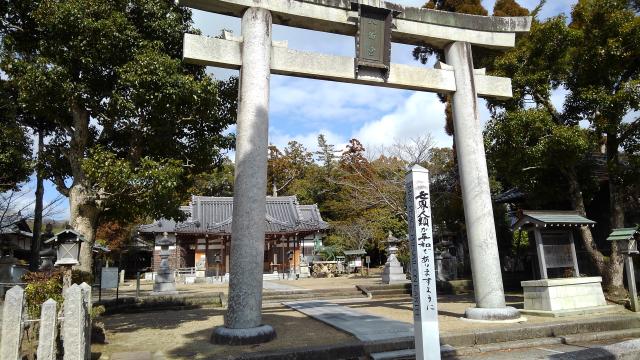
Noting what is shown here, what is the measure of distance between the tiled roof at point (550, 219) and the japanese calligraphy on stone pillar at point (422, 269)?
7228 mm

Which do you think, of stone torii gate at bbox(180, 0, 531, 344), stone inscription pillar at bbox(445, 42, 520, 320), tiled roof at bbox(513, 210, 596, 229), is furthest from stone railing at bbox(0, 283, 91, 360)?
tiled roof at bbox(513, 210, 596, 229)

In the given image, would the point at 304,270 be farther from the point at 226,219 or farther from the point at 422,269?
the point at 422,269

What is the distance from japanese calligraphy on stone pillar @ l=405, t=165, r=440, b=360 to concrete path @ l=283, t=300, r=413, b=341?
2713mm

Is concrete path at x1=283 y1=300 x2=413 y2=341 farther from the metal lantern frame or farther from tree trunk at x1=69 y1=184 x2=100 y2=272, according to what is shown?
the metal lantern frame

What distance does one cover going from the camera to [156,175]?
7.84 meters

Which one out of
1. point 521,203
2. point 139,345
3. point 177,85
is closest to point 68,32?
point 177,85

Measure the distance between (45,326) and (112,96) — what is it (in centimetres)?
482

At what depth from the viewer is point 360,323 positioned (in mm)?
8398

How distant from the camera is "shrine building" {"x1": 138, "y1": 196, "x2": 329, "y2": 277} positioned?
2894 centimetres

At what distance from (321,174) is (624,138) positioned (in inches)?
1236

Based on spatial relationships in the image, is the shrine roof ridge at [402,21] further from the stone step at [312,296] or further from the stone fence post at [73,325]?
the stone step at [312,296]

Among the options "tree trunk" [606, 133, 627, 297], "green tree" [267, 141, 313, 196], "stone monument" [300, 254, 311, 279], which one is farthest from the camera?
"green tree" [267, 141, 313, 196]

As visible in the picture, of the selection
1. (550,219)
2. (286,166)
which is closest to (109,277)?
(550,219)

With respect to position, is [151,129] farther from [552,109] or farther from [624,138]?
[624,138]
